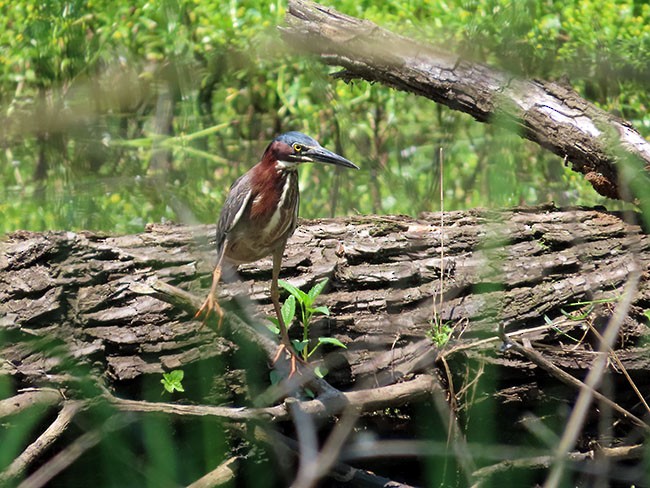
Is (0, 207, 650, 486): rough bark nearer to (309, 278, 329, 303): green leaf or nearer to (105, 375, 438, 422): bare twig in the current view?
(105, 375, 438, 422): bare twig

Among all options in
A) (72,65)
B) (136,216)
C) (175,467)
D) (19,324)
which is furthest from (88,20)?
(175,467)

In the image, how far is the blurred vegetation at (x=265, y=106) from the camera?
3.43m

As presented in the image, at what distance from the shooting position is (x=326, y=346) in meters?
3.28

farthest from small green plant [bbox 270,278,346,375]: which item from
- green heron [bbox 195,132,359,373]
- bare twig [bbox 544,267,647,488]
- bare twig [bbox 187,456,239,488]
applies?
bare twig [bbox 544,267,647,488]

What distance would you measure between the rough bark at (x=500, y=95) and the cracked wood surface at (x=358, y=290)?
0.93 ft

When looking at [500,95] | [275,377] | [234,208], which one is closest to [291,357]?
[275,377]

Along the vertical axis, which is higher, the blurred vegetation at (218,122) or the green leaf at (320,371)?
the blurred vegetation at (218,122)

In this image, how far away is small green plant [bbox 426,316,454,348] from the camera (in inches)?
126

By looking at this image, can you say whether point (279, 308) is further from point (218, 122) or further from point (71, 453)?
point (218, 122)

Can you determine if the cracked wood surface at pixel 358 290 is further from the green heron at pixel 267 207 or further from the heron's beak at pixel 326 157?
the heron's beak at pixel 326 157

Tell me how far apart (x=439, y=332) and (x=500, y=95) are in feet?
3.92

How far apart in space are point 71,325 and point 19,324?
0.18 m

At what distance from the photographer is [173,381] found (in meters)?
3.02

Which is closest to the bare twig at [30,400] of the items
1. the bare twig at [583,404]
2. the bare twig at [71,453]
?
the bare twig at [71,453]
